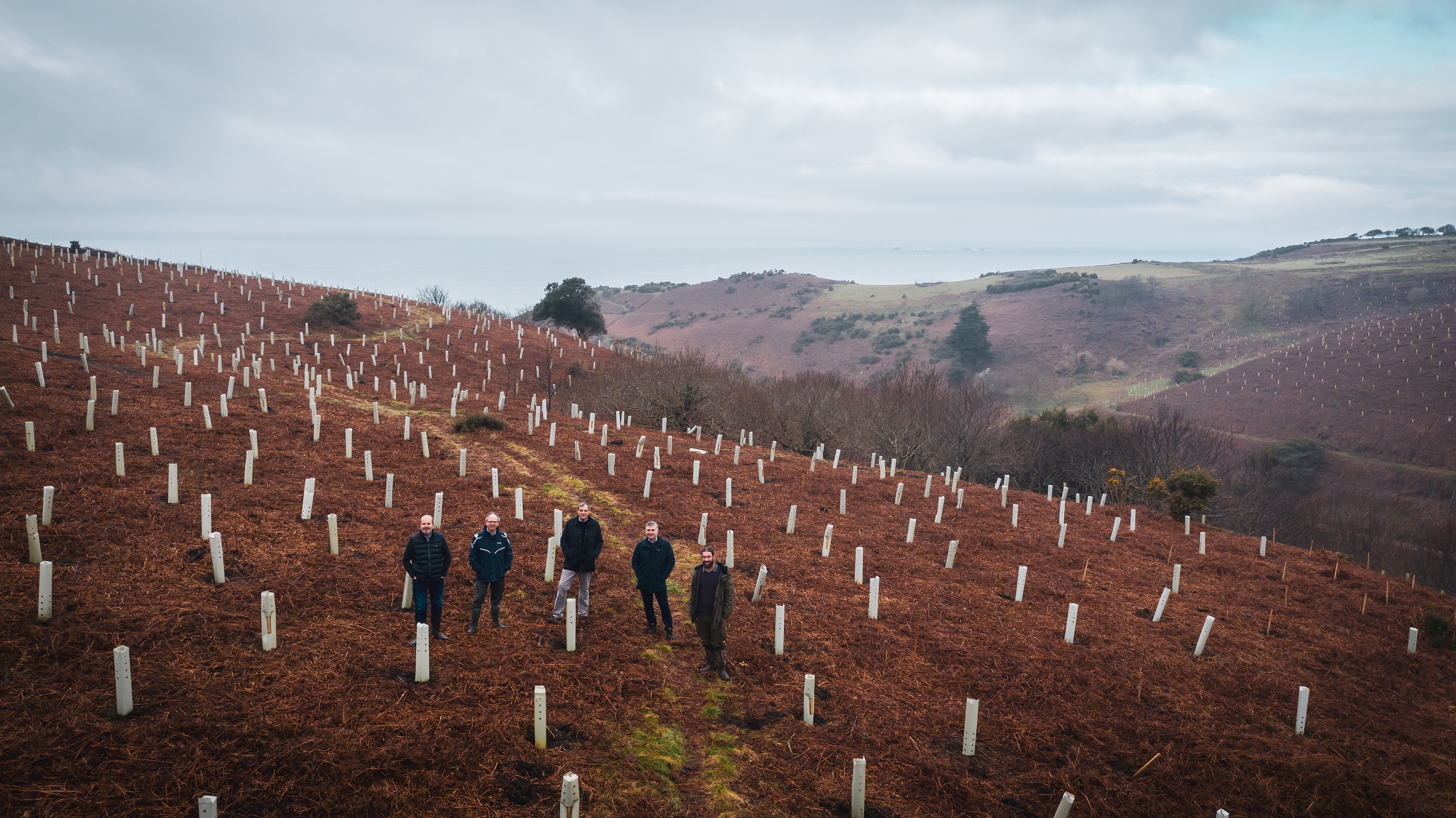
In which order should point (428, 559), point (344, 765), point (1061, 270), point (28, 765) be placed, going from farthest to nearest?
1. point (1061, 270)
2. point (428, 559)
3. point (344, 765)
4. point (28, 765)

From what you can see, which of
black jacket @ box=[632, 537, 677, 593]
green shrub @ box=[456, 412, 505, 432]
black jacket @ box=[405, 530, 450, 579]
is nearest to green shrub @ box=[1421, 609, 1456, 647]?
black jacket @ box=[632, 537, 677, 593]

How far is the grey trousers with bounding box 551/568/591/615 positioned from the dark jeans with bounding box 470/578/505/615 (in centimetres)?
88

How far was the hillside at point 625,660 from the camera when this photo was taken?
22.1 feet

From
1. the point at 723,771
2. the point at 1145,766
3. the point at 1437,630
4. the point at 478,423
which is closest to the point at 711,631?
the point at 723,771

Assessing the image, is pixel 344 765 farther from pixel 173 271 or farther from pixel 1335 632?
pixel 173 271

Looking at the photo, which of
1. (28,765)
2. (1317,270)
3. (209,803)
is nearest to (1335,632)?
(209,803)

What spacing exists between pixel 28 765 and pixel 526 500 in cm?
1081

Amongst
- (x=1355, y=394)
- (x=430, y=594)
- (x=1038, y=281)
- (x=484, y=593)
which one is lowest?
(x=1355, y=394)

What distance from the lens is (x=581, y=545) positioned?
1034cm

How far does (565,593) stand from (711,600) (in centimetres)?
259

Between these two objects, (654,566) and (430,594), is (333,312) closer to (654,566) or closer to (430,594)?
(430,594)

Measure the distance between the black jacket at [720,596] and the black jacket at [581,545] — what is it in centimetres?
172

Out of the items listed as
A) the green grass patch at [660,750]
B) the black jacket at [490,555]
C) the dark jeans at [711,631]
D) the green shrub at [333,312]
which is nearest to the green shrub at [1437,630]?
the dark jeans at [711,631]

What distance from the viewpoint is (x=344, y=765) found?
650 cm
